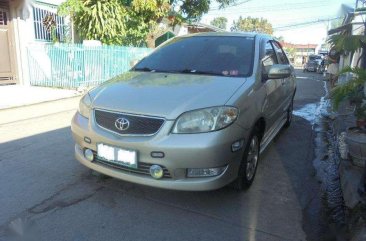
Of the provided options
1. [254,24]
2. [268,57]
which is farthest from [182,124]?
[254,24]

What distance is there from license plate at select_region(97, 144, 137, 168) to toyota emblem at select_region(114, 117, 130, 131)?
0.61 ft

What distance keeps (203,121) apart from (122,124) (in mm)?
717

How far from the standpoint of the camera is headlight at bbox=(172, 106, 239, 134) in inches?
118

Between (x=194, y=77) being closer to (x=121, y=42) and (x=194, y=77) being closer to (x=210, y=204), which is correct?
(x=210, y=204)

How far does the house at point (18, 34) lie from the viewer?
36.4 feet

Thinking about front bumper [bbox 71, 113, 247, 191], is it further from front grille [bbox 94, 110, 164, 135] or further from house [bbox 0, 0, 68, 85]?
house [bbox 0, 0, 68, 85]

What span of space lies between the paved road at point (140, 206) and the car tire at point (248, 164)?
14cm

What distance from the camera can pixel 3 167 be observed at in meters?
4.21

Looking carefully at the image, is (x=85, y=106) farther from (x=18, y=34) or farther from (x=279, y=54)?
(x=18, y=34)

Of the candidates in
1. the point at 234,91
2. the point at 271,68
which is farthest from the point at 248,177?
the point at 271,68

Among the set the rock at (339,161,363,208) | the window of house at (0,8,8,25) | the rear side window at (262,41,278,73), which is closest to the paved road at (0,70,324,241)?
the rock at (339,161,363,208)

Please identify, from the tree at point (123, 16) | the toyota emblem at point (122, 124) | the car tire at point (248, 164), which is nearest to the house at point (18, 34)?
the tree at point (123, 16)

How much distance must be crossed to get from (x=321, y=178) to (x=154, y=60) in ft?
8.51

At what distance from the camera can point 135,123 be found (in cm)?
308
